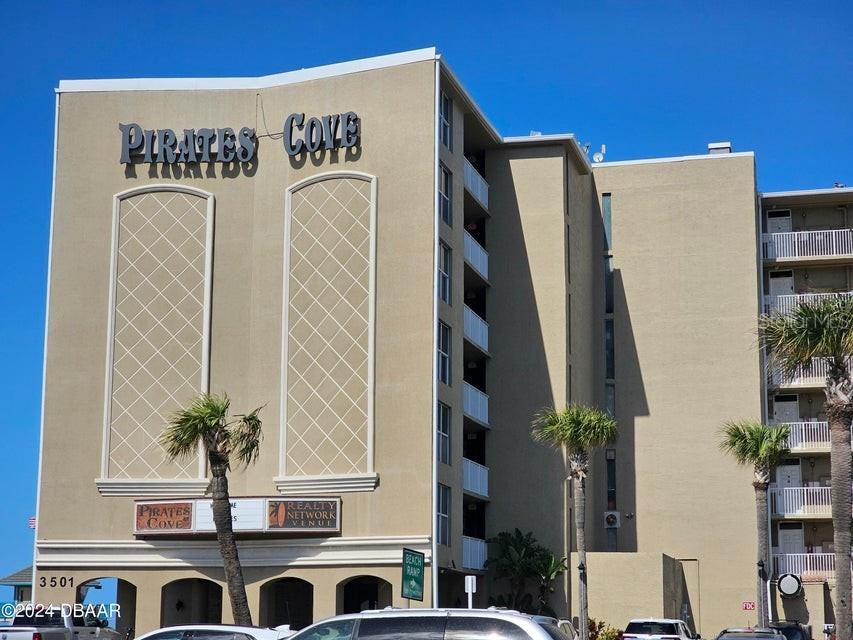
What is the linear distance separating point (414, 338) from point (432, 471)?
4468mm

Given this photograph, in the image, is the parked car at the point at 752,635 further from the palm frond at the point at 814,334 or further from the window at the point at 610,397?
the window at the point at 610,397

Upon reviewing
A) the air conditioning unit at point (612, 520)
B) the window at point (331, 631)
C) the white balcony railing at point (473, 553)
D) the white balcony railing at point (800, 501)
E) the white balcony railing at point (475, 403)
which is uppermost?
the white balcony railing at point (475, 403)

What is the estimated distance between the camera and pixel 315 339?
4416cm

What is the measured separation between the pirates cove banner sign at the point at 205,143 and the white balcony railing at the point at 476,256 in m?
7.12

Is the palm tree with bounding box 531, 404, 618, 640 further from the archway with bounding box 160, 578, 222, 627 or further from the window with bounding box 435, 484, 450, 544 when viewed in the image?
the archway with bounding box 160, 578, 222, 627

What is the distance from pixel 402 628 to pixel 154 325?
88.1 feet

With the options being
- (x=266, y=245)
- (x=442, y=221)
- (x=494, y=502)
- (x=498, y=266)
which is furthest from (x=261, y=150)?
(x=494, y=502)

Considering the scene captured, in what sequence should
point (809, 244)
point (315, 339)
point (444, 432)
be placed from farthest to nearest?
point (809, 244)
point (444, 432)
point (315, 339)

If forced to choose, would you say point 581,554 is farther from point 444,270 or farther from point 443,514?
point 444,270

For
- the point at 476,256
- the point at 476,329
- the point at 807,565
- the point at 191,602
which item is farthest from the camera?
the point at 807,565

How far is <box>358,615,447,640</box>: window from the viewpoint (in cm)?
2044

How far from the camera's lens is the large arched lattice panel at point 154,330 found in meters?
44.6

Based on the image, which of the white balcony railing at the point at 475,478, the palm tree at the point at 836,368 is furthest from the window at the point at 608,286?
the palm tree at the point at 836,368

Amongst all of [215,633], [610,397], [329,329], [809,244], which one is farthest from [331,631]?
[809,244]
